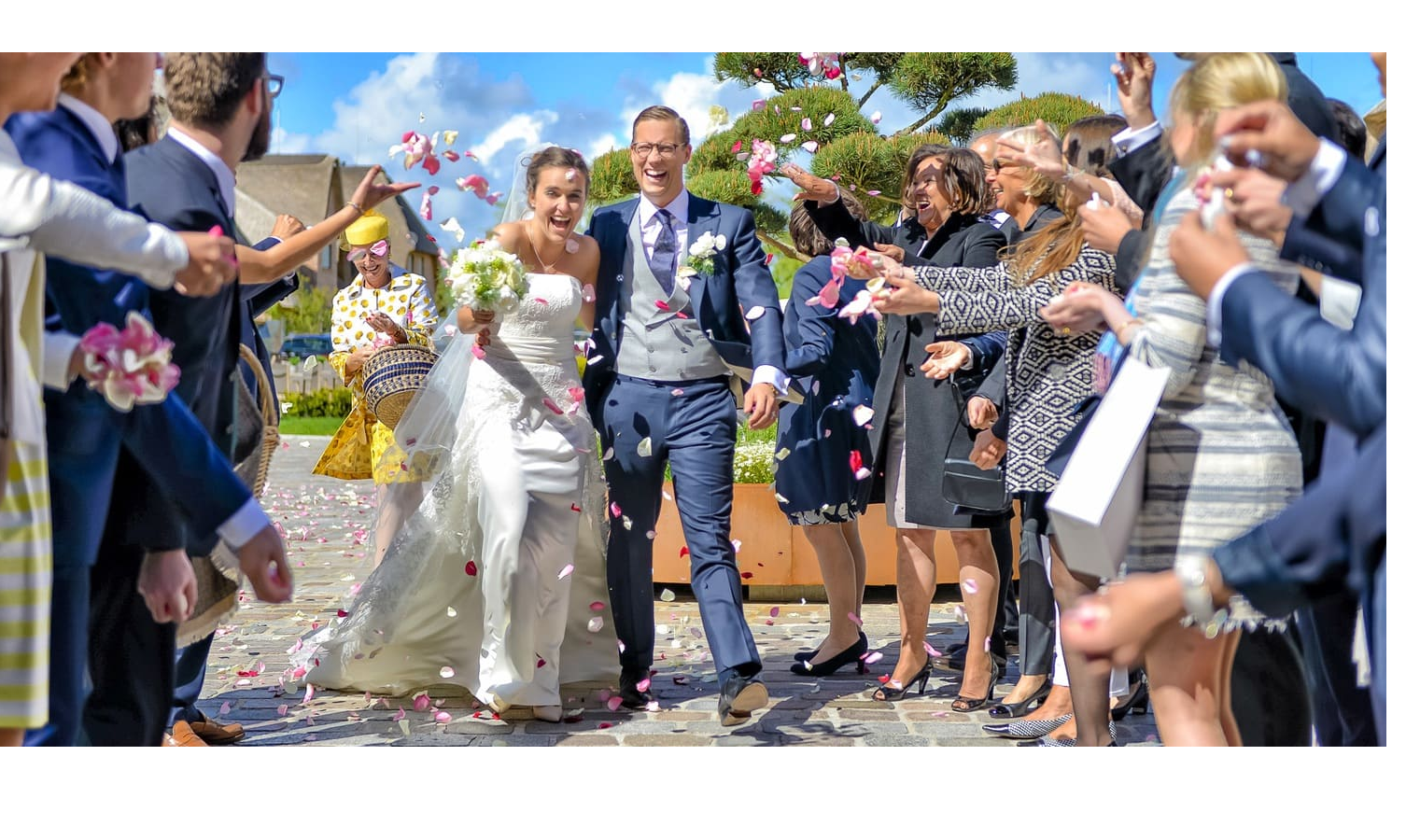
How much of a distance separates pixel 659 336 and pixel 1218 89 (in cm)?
237

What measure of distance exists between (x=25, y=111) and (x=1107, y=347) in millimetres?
2446

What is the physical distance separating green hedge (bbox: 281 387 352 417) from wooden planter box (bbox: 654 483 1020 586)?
41.4ft

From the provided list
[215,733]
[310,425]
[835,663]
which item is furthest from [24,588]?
[310,425]

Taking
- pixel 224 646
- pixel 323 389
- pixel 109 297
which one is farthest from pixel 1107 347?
pixel 323 389

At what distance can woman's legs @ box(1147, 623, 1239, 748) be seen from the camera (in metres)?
2.75

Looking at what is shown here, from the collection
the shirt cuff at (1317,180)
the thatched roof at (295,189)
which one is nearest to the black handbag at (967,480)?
the shirt cuff at (1317,180)

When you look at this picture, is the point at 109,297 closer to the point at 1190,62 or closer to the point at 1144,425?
the point at 1144,425

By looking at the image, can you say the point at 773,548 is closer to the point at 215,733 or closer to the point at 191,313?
the point at 215,733

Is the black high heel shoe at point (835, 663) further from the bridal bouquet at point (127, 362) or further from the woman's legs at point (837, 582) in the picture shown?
the bridal bouquet at point (127, 362)

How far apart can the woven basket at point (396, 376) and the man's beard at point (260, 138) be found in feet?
6.58

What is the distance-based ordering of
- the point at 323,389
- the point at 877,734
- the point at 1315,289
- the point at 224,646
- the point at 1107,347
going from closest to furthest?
the point at 1315,289, the point at 1107,347, the point at 877,734, the point at 224,646, the point at 323,389

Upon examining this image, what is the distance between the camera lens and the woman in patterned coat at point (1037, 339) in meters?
3.71

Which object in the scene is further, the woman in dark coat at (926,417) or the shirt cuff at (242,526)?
the woman in dark coat at (926,417)

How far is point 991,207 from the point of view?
507cm
